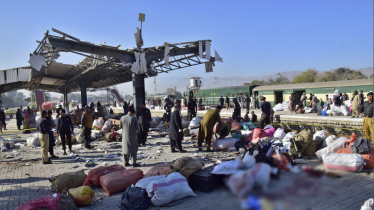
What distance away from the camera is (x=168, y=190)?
3863 mm

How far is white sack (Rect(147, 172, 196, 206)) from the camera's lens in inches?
150

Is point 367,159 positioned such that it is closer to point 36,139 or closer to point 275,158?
point 275,158

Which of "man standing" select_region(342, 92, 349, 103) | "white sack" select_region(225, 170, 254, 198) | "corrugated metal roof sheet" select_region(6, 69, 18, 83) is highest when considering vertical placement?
"corrugated metal roof sheet" select_region(6, 69, 18, 83)

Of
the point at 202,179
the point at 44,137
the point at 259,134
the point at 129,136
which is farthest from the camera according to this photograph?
the point at 259,134

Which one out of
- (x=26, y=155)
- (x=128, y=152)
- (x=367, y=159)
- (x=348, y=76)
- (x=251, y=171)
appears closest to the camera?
(x=251, y=171)

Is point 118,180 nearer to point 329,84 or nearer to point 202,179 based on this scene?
point 202,179

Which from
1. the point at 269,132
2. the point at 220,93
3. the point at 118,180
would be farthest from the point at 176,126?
the point at 220,93

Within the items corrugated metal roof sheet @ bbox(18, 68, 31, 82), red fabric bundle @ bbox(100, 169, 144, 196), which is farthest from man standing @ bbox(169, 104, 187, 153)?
corrugated metal roof sheet @ bbox(18, 68, 31, 82)

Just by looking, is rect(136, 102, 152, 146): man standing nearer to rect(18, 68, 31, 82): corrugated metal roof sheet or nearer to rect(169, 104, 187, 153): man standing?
rect(169, 104, 187, 153): man standing

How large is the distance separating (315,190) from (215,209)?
1.85ft

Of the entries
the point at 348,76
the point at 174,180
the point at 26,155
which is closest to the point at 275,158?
the point at 174,180

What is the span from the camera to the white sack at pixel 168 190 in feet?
12.5

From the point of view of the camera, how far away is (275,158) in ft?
4.52

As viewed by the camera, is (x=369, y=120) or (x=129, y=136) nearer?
(x=129, y=136)
